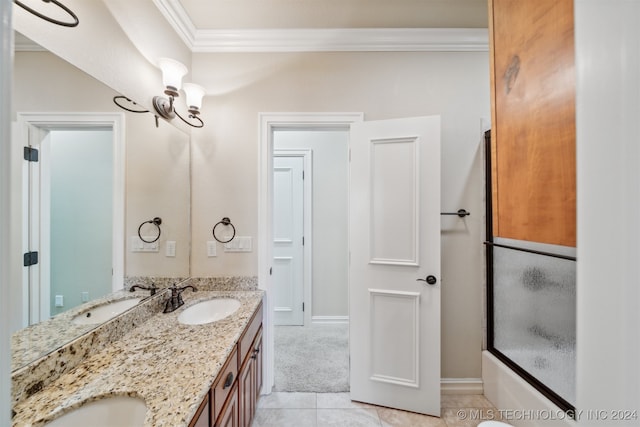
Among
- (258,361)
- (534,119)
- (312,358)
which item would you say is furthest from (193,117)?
(312,358)

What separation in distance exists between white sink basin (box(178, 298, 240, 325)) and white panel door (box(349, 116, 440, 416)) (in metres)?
0.89

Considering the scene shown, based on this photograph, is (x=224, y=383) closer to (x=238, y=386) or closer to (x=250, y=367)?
(x=238, y=386)

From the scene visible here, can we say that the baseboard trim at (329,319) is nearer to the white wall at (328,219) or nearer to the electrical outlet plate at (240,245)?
the white wall at (328,219)

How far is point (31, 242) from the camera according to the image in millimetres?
901

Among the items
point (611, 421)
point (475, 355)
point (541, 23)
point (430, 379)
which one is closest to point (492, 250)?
point (475, 355)

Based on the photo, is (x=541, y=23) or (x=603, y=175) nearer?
(x=603, y=175)

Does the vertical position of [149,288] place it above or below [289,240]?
below

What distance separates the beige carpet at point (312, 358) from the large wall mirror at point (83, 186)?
1.36m

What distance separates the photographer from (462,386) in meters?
1.96

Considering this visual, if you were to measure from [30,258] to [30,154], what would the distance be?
37 cm

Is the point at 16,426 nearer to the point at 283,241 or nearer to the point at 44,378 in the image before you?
the point at 44,378

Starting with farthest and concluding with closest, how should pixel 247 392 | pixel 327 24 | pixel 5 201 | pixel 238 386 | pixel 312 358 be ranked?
1. pixel 312 358
2. pixel 327 24
3. pixel 247 392
4. pixel 238 386
5. pixel 5 201

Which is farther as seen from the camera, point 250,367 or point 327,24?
point 327,24

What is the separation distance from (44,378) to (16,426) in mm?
202
